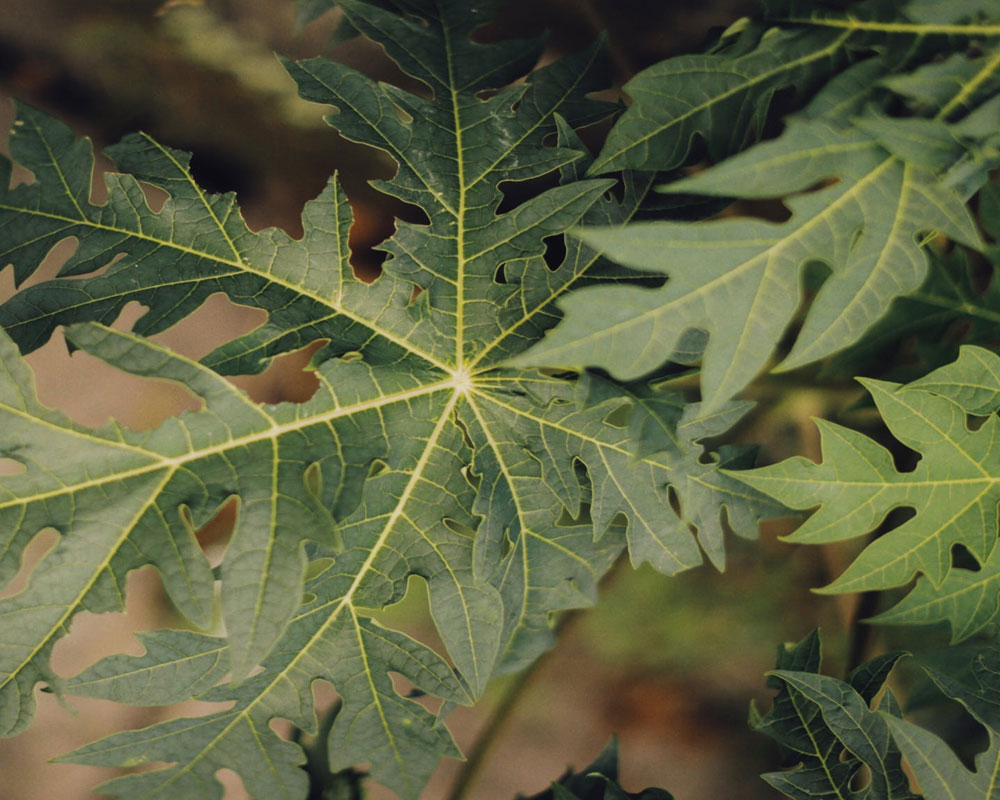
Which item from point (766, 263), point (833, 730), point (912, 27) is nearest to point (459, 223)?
point (766, 263)

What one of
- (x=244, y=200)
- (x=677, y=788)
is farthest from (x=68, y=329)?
(x=677, y=788)

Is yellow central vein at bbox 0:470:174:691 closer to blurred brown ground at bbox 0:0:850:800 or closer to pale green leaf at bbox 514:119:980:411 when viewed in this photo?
pale green leaf at bbox 514:119:980:411

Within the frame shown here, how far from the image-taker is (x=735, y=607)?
117 cm

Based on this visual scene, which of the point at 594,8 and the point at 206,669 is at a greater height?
the point at 594,8

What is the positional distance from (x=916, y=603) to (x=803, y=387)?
18.4 inches

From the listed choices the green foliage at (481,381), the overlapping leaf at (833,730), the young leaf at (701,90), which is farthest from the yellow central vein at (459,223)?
the overlapping leaf at (833,730)

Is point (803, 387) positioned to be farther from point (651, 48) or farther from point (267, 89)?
point (267, 89)

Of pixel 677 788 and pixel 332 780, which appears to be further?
pixel 677 788

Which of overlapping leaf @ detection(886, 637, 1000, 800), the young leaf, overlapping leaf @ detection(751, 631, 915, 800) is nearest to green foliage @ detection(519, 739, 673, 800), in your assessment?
overlapping leaf @ detection(751, 631, 915, 800)

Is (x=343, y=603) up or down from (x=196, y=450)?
down

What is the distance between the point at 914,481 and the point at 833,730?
0.78 ft

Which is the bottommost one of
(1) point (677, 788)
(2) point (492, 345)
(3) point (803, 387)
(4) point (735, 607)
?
(1) point (677, 788)

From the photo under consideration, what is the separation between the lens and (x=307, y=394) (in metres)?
1.16

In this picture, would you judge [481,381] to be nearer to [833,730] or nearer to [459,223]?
[459,223]
